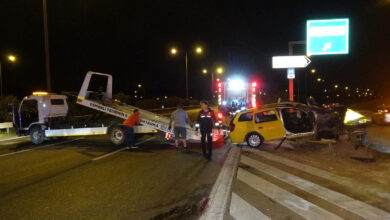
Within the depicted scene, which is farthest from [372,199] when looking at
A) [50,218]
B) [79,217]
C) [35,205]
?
[35,205]

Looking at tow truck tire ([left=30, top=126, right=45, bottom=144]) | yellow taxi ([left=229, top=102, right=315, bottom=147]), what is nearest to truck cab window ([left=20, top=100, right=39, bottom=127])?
tow truck tire ([left=30, top=126, right=45, bottom=144])

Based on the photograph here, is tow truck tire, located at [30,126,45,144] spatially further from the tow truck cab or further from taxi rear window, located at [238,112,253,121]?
taxi rear window, located at [238,112,253,121]

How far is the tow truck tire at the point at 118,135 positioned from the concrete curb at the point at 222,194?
502cm

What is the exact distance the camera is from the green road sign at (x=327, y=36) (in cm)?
1888

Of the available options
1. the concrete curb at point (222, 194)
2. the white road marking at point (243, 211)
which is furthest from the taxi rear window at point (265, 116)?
the white road marking at point (243, 211)

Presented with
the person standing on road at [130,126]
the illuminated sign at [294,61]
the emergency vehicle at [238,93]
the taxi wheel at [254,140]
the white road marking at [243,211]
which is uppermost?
the illuminated sign at [294,61]

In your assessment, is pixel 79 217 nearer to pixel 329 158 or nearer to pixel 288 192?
pixel 288 192

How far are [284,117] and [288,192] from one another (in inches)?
217

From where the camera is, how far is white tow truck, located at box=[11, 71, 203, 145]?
43.2 ft

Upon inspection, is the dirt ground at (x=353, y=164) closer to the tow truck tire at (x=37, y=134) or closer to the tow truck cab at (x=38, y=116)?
the tow truck cab at (x=38, y=116)

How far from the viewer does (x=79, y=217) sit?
17.4 feet

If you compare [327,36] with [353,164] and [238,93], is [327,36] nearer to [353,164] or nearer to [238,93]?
[238,93]

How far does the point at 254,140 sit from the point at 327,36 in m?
10.5

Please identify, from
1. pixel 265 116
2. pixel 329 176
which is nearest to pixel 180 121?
pixel 265 116
